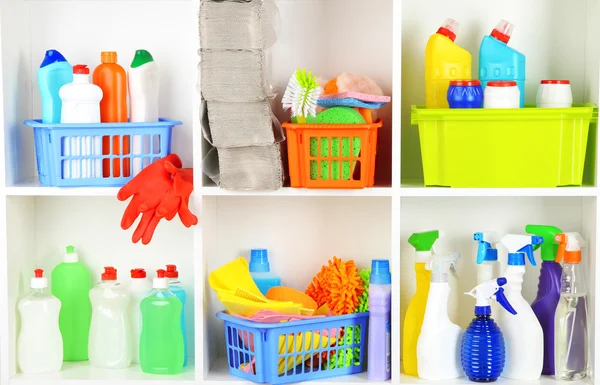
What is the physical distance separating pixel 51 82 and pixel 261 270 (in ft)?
2.16

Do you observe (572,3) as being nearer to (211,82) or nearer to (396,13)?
(396,13)

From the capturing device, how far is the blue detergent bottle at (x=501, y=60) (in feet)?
6.19

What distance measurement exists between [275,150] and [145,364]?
602 millimetres

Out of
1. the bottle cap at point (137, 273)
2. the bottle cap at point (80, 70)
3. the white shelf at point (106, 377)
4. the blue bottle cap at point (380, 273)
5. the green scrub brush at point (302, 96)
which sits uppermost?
the bottle cap at point (80, 70)

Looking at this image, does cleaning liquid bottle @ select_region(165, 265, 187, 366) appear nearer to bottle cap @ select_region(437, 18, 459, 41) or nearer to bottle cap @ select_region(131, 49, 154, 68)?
bottle cap @ select_region(131, 49, 154, 68)

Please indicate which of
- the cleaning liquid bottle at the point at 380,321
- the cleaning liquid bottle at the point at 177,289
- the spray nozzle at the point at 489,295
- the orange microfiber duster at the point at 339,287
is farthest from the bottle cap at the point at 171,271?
the spray nozzle at the point at 489,295

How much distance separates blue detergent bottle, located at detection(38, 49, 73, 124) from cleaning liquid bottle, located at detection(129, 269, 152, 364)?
0.42 metres

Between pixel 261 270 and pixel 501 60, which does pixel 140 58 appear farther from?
pixel 501 60

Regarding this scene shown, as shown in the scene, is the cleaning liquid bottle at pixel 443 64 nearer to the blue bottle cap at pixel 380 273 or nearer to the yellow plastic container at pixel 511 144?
the yellow plastic container at pixel 511 144

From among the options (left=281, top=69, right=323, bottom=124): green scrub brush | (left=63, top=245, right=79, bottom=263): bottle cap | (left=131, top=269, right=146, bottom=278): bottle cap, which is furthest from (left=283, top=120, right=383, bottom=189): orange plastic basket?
(left=63, top=245, right=79, bottom=263): bottle cap

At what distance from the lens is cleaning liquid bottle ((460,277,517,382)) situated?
1.85 m

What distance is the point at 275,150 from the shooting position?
6.04ft

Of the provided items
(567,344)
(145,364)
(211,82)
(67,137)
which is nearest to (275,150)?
(211,82)

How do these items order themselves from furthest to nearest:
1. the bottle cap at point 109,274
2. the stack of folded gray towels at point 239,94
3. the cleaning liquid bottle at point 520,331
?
the bottle cap at point 109,274, the cleaning liquid bottle at point 520,331, the stack of folded gray towels at point 239,94
